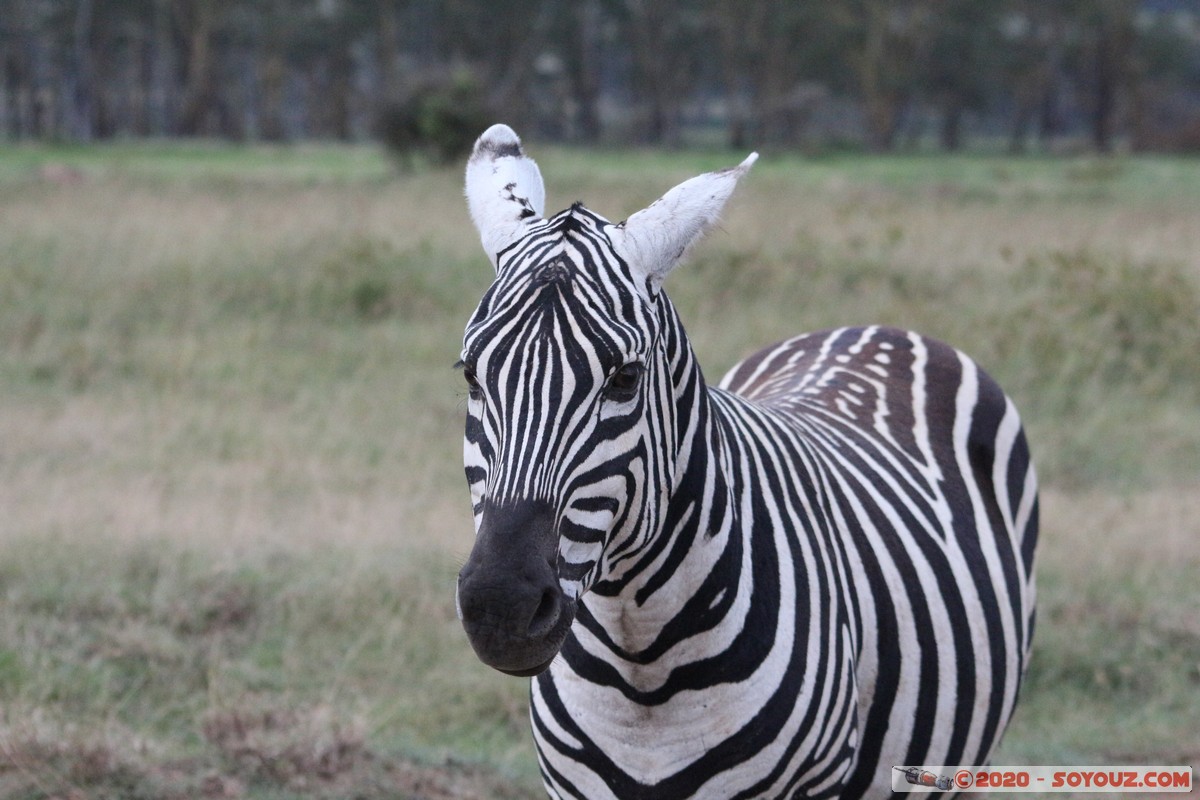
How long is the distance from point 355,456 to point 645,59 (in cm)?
4211

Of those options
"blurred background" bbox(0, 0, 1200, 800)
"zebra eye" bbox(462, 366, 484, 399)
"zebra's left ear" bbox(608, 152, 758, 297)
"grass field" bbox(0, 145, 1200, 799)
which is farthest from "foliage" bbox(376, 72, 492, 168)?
"zebra eye" bbox(462, 366, 484, 399)

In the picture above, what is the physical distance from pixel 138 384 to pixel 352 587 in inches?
158

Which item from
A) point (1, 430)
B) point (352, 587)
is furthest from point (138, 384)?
point (352, 587)

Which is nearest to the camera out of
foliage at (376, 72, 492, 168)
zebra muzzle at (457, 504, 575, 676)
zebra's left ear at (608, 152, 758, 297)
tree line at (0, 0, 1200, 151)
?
zebra muzzle at (457, 504, 575, 676)

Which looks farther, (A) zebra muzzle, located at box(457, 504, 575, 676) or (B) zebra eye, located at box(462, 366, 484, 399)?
(B) zebra eye, located at box(462, 366, 484, 399)

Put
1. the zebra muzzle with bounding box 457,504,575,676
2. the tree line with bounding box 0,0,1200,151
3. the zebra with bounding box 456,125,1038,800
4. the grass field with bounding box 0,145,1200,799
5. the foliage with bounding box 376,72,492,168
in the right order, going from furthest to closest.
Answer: the tree line with bounding box 0,0,1200,151 < the foliage with bounding box 376,72,492,168 < the grass field with bounding box 0,145,1200,799 < the zebra with bounding box 456,125,1038,800 < the zebra muzzle with bounding box 457,504,575,676

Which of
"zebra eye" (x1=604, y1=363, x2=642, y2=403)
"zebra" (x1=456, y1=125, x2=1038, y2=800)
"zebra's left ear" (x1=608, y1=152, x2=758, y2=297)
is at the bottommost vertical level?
"zebra" (x1=456, y1=125, x2=1038, y2=800)

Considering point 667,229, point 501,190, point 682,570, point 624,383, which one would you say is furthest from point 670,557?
point 501,190

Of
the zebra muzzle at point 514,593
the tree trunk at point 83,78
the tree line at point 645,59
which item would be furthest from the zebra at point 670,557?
the tree trunk at point 83,78

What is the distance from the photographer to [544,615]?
177cm

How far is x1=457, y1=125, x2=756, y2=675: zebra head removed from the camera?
1.76 m

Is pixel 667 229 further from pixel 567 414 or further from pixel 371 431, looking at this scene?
pixel 371 431

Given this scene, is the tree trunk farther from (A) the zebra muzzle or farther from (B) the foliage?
(A) the zebra muzzle

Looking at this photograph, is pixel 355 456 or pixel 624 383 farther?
pixel 355 456
